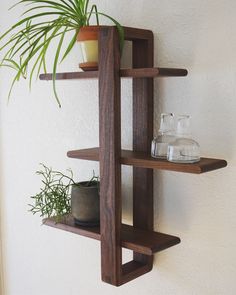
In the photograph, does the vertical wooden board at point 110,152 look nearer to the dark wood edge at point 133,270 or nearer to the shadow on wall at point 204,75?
the dark wood edge at point 133,270

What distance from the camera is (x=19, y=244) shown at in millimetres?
1767

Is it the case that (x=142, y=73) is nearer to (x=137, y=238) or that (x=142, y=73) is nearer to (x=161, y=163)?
(x=161, y=163)

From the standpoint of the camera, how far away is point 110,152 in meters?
1.11

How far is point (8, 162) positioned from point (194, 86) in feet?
3.04

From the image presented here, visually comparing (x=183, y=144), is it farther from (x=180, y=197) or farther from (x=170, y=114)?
(x=180, y=197)

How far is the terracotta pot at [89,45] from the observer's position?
3.73 feet

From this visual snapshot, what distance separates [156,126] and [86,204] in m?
0.29

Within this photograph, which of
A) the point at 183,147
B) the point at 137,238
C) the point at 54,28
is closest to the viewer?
the point at 183,147

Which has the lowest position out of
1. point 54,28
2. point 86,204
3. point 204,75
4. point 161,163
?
point 86,204

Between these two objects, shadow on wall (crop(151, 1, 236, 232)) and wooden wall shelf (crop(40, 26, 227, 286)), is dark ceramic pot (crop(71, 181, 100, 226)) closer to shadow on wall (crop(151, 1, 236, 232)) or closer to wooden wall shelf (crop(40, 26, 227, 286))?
wooden wall shelf (crop(40, 26, 227, 286))

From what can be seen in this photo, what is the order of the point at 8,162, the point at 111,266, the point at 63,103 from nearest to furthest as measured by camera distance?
the point at 111,266, the point at 63,103, the point at 8,162

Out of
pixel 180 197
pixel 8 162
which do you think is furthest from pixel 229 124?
pixel 8 162

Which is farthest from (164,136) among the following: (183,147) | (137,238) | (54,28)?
(54,28)

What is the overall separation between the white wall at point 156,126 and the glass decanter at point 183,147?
74mm
